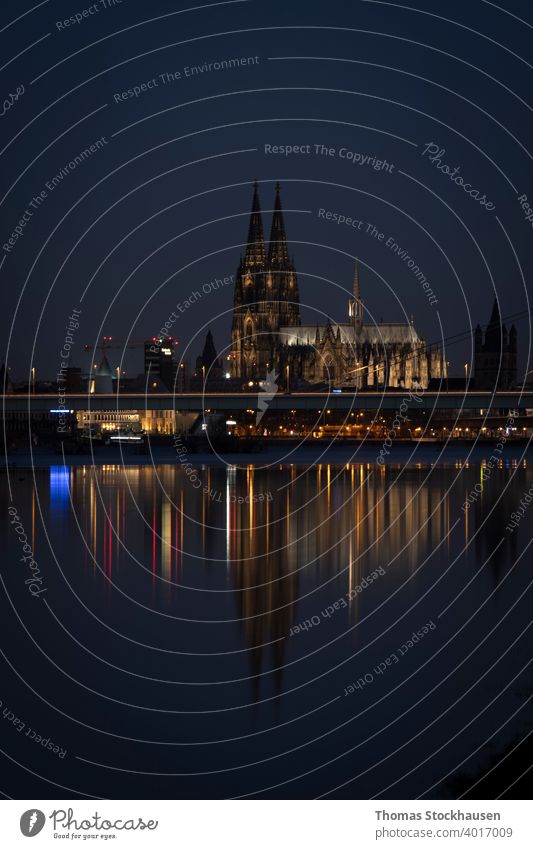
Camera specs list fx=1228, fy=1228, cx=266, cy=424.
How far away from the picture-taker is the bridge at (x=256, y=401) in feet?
296

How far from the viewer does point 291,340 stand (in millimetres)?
178250

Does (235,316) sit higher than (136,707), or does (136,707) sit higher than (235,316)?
(235,316)

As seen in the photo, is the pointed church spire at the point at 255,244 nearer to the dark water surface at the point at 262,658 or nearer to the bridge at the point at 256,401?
the bridge at the point at 256,401

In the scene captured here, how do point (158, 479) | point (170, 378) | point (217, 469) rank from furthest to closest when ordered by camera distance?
1. point (170, 378)
2. point (217, 469)
3. point (158, 479)

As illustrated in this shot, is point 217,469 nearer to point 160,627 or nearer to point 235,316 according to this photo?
point 160,627

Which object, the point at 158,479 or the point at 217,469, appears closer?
the point at 158,479

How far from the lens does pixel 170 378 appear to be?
637 feet

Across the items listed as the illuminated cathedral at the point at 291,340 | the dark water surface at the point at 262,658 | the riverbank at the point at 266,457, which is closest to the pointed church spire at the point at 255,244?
the illuminated cathedral at the point at 291,340

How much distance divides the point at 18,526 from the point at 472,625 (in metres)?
17.3

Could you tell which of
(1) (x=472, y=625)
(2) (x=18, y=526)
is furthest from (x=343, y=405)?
(1) (x=472, y=625)

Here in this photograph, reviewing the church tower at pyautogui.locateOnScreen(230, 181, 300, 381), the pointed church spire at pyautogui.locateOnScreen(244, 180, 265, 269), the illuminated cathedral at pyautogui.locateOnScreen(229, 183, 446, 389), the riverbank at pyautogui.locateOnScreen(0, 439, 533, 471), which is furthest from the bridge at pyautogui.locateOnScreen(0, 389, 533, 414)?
the pointed church spire at pyautogui.locateOnScreen(244, 180, 265, 269)

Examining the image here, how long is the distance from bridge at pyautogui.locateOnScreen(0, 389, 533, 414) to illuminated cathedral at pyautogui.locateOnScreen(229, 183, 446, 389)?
62.4m

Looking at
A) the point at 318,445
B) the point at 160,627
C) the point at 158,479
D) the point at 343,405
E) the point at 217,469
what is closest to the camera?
the point at 160,627

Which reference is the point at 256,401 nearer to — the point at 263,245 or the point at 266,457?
the point at 266,457
